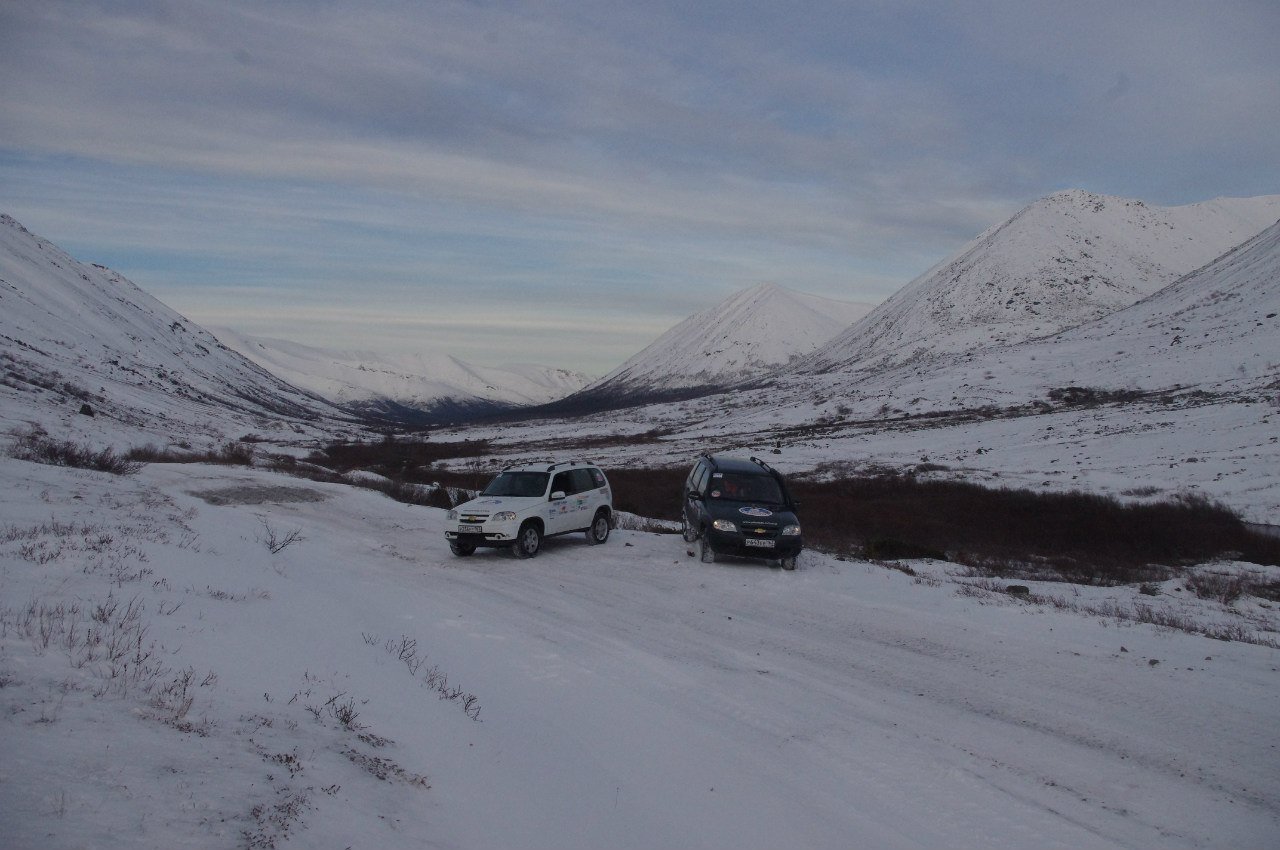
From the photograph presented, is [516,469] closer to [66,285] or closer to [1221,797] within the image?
[1221,797]

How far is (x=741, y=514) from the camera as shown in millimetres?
15164

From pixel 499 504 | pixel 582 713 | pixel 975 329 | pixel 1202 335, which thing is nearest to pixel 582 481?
pixel 499 504

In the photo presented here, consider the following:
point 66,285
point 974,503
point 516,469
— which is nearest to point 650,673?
point 516,469

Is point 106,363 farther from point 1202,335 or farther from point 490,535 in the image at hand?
point 1202,335

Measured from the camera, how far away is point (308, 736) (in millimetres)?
5191

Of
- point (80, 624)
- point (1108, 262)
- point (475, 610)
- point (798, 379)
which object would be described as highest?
point (1108, 262)

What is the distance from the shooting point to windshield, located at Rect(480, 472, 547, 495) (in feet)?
56.6

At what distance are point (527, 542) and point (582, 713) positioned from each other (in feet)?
30.8

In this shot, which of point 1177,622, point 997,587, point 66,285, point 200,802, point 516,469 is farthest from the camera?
point 66,285

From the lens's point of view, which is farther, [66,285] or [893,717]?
[66,285]

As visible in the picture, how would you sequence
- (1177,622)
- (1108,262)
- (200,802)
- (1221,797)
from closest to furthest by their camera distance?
1. (200,802)
2. (1221,797)
3. (1177,622)
4. (1108,262)

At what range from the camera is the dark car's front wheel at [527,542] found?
1620cm

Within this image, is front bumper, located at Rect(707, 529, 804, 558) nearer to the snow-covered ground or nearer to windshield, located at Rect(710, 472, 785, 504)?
windshield, located at Rect(710, 472, 785, 504)

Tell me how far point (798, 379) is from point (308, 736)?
142714mm
